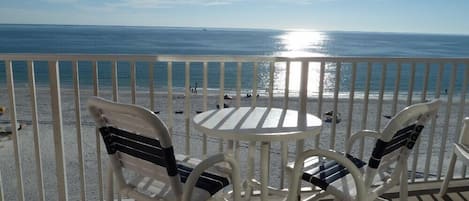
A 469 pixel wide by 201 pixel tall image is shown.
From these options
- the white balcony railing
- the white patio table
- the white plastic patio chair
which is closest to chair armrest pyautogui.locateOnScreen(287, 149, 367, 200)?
the white patio table

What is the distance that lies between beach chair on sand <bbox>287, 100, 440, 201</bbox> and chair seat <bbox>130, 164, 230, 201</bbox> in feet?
1.12

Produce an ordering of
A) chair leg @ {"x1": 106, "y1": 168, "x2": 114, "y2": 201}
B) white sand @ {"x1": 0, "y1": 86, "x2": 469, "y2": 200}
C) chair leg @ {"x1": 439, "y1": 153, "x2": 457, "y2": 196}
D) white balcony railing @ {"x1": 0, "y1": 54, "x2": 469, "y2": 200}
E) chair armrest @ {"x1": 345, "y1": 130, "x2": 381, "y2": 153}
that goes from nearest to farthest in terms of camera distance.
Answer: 1. chair leg @ {"x1": 106, "y1": 168, "x2": 114, "y2": 201}
2. chair armrest @ {"x1": 345, "y1": 130, "x2": 381, "y2": 153}
3. white balcony railing @ {"x1": 0, "y1": 54, "x2": 469, "y2": 200}
4. chair leg @ {"x1": 439, "y1": 153, "x2": 457, "y2": 196}
5. white sand @ {"x1": 0, "y1": 86, "x2": 469, "y2": 200}

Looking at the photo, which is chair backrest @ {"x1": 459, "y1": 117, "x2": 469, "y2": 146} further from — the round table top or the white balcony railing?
the round table top

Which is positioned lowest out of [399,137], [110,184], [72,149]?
[72,149]

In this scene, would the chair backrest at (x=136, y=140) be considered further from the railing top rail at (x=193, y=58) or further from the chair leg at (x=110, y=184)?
the railing top rail at (x=193, y=58)

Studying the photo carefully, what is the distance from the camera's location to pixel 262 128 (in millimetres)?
1861

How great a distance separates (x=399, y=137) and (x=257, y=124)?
672 millimetres

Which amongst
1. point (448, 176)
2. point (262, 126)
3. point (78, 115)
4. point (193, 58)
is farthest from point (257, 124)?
point (448, 176)

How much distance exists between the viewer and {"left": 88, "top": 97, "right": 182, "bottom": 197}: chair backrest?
1.41 m

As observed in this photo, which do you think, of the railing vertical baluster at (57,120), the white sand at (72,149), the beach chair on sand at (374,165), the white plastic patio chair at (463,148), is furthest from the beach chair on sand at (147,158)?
the white sand at (72,149)

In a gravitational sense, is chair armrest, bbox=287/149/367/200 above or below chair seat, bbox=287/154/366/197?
above

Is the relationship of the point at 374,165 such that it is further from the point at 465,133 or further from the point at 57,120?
the point at 57,120

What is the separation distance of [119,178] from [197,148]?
17.1 feet

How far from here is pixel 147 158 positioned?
61.5 inches
